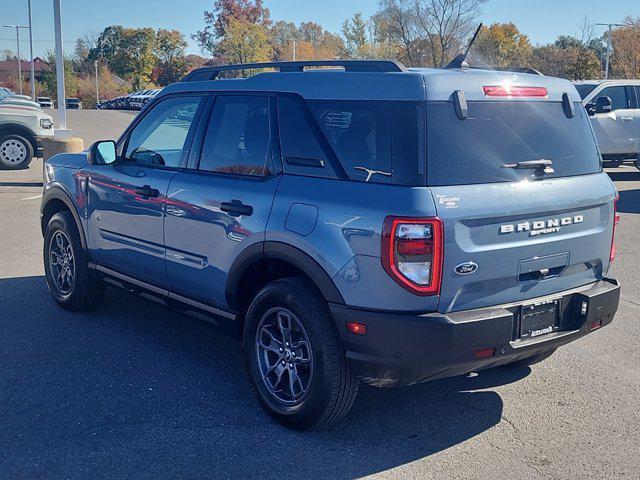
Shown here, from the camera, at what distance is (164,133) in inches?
211

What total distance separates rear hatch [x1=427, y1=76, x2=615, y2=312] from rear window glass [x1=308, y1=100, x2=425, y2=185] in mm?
82

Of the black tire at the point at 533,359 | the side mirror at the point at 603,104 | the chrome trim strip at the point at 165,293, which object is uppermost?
the side mirror at the point at 603,104

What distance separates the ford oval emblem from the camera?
352cm

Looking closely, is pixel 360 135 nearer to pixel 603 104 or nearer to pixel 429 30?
pixel 603 104

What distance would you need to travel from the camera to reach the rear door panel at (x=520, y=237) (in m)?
3.52

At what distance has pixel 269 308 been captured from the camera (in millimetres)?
4156

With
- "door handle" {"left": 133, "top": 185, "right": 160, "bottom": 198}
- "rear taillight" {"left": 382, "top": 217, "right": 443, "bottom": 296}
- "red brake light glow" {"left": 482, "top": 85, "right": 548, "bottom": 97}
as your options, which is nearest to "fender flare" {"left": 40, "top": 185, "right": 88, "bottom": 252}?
"door handle" {"left": 133, "top": 185, "right": 160, "bottom": 198}

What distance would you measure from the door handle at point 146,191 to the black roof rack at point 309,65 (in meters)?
0.81

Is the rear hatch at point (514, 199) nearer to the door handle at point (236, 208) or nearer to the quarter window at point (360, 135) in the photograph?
the quarter window at point (360, 135)

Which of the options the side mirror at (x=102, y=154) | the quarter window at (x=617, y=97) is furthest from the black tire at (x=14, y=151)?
the quarter window at (x=617, y=97)

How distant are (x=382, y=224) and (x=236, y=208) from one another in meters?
1.12

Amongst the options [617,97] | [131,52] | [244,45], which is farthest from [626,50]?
[131,52]

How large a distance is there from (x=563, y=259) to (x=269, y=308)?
1.62 m

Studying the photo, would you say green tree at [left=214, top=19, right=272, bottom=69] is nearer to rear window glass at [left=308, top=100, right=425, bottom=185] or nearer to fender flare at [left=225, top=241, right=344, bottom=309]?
fender flare at [left=225, top=241, right=344, bottom=309]
